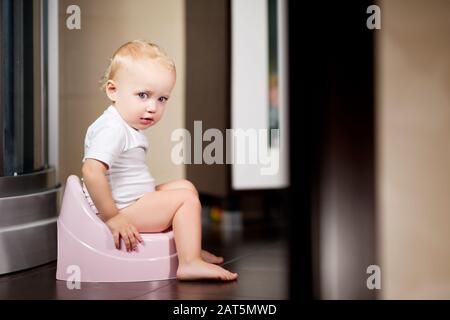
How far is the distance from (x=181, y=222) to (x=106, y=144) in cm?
19

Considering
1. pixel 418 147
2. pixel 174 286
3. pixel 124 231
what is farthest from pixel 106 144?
pixel 418 147

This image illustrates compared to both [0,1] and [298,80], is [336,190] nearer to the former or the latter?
[298,80]

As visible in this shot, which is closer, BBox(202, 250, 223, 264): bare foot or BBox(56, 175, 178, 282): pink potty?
BBox(56, 175, 178, 282): pink potty

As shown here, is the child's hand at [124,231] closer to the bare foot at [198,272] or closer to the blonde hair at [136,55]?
the bare foot at [198,272]

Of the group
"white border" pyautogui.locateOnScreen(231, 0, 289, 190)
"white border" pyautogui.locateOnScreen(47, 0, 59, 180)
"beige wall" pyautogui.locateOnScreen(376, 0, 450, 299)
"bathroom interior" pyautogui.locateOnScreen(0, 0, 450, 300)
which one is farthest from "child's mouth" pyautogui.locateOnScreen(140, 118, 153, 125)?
"white border" pyautogui.locateOnScreen(231, 0, 289, 190)

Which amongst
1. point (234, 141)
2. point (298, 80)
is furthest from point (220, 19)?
point (298, 80)

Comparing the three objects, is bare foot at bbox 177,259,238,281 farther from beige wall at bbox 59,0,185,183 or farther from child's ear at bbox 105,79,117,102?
beige wall at bbox 59,0,185,183

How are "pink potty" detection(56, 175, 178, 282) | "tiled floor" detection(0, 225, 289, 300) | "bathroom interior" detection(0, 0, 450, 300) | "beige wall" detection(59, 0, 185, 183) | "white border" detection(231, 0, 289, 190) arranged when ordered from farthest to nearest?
"white border" detection(231, 0, 289, 190) < "beige wall" detection(59, 0, 185, 183) < "pink potty" detection(56, 175, 178, 282) < "tiled floor" detection(0, 225, 289, 300) < "bathroom interior" detection(0, 0, 450, 300)

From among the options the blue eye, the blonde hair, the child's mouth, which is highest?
the blonde hair

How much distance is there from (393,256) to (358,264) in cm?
4

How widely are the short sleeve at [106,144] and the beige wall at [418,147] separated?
652mm

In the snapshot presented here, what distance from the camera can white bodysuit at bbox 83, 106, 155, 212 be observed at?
3.68ft

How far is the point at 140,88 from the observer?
45.3 inches

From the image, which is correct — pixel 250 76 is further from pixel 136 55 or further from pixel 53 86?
pixel 136 55
